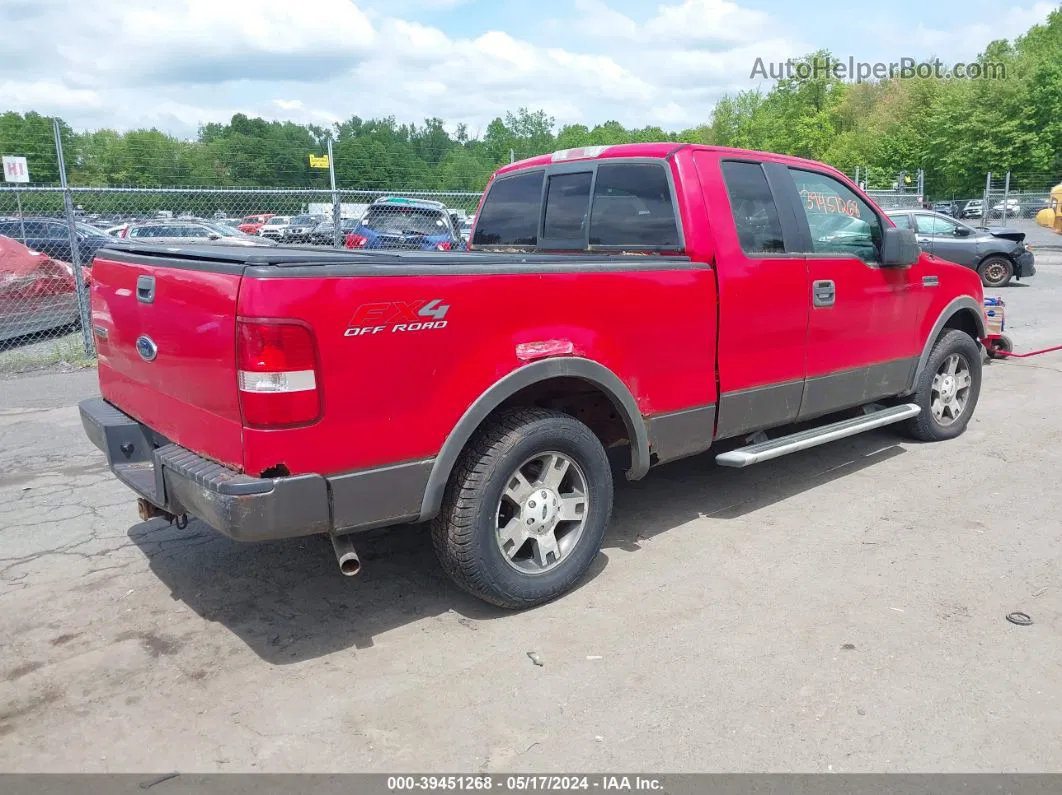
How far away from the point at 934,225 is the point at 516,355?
16.4 m

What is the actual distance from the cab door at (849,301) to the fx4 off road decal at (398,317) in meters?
2.53

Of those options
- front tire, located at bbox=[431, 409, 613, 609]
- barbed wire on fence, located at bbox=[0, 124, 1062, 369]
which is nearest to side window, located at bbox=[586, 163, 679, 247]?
front tire, located at bbox=[431, 409, 613, 609]

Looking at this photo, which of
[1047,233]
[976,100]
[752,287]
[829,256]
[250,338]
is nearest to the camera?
[250,338]

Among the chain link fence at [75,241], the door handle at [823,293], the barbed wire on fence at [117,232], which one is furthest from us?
the barbed wire on fence at [117,232]

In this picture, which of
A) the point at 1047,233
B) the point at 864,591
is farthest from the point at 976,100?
the point at 864,591

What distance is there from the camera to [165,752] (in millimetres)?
2822

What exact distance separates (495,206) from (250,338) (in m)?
3.07

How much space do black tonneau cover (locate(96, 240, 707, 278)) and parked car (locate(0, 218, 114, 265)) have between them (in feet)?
36.8

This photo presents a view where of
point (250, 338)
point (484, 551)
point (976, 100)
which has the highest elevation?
point (976, 100)

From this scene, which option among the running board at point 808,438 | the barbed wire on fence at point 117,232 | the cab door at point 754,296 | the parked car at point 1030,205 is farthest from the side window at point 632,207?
the parked car at point 1030,205

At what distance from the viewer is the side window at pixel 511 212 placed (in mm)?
5316

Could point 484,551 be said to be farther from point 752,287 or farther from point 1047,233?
point 1047,233

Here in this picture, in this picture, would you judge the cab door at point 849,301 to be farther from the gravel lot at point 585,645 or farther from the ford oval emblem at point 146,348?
the ford oval emblem at point 146,348

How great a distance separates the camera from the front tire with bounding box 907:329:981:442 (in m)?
6.06
